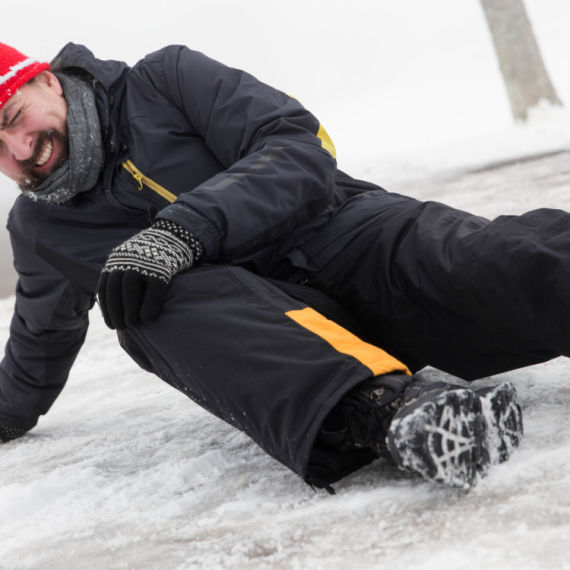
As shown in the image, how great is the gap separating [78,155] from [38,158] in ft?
0.38

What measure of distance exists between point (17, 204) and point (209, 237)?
0.76 metres

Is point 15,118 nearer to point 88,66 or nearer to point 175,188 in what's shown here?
point 88,66

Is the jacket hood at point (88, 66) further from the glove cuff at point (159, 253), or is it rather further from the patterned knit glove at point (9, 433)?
the patterned knit glove at point (9, 433)

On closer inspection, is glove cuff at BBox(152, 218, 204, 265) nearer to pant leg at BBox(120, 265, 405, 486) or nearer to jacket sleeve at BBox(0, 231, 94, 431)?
pant leg at BBox(120, 265, 405, 486)

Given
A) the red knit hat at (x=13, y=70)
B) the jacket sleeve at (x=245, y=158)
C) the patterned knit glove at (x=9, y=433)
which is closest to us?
the jacket sleeve at (x=245, y=158)

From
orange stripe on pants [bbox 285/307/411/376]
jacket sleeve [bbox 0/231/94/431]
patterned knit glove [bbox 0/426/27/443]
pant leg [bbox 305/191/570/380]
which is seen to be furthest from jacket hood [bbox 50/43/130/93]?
patterned knit glove [bbox 0/426/27/443]

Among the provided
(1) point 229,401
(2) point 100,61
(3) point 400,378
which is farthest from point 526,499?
(2) point 100,61

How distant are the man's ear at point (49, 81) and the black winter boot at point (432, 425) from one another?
42.5 inches

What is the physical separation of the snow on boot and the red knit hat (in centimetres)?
117

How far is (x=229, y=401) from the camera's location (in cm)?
130

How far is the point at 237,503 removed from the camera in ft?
4.36

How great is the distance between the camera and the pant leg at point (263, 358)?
121 centimetres

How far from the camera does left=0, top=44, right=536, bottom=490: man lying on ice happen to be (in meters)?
1.21

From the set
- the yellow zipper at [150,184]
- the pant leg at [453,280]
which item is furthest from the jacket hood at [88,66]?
the pant leg at [453,280]
